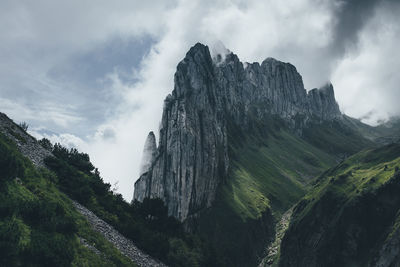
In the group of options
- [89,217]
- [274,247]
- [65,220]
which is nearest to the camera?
[65,220]

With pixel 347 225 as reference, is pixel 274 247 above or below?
below

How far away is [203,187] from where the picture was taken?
18062 centimetres

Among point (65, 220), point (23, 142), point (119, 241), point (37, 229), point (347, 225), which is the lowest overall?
point (119, 241)

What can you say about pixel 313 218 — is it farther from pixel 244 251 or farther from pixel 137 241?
pixel 137 241

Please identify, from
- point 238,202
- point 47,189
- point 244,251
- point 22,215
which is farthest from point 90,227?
point 238,202

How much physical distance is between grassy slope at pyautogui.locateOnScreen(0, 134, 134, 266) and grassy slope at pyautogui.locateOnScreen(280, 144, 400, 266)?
5470 inches

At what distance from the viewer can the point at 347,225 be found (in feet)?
494

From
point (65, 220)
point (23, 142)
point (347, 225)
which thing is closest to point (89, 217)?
point (65, 220)

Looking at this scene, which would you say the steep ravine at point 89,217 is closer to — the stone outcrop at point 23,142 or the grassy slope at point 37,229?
the stone outcrop at point 23,142

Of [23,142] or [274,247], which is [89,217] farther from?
[274,247]

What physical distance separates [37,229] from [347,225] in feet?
515

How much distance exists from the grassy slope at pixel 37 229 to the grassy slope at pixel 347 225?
139m

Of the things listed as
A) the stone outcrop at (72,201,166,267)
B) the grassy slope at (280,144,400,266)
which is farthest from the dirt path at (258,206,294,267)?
the stone outcrop at (72,201,166,267)

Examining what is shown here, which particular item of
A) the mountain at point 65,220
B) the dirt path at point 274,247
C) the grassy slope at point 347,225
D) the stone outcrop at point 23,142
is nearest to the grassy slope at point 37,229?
the mountain at point 65,220
